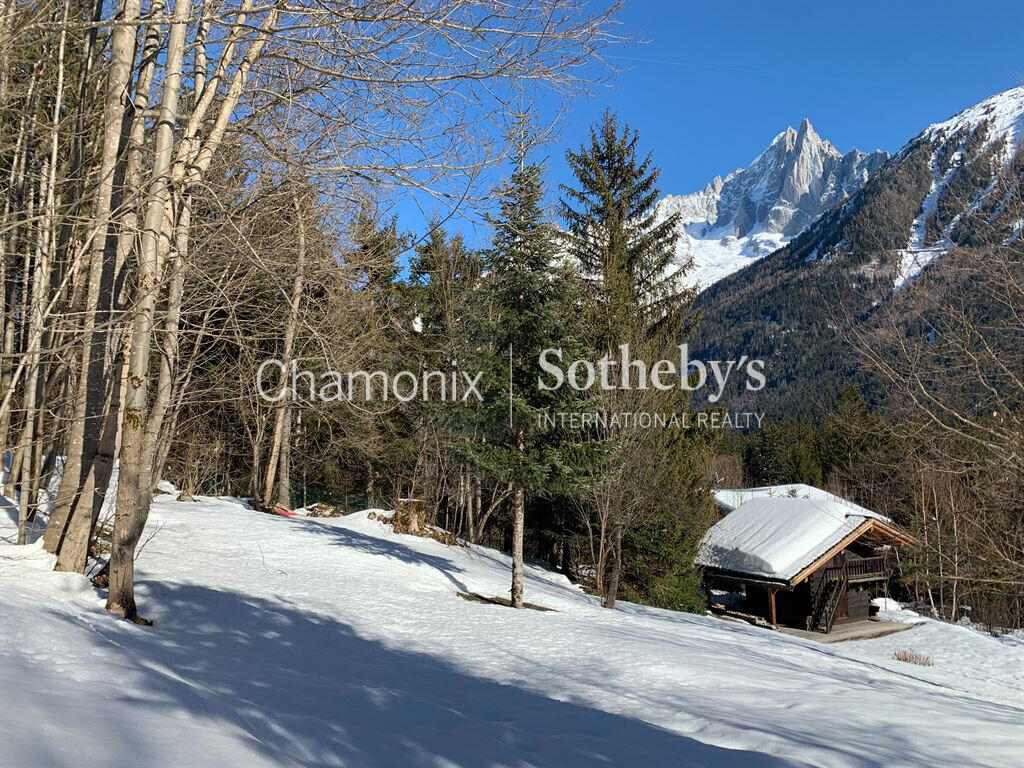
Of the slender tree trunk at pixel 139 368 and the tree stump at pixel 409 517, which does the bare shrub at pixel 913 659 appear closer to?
the tree stump at pixel 409 517

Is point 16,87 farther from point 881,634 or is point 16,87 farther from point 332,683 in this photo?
point 881,634

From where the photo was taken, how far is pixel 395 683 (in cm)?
585

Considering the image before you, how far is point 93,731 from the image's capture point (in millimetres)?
2066

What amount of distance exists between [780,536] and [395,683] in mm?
19856

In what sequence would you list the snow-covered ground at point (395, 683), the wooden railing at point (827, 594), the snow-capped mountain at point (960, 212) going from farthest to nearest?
the wooden railing at point (827, 594), the snow-capped mountain at point (960, 212), the snow-covered ground at point (395, 683)

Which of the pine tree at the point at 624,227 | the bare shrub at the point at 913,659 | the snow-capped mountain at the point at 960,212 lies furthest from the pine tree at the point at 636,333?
the snow-capped mountain at the point at 960,212

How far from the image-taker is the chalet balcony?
23.2 m

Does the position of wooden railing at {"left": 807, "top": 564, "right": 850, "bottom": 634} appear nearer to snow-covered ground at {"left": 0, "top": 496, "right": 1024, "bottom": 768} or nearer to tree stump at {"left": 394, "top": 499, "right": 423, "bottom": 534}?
snow-covered ground at {"left": 0, "top": 496, "right": 1024, "bottom": 768}

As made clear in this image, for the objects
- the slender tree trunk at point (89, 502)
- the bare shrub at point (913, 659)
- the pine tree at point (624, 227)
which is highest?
the pine tree at point (624, 227)

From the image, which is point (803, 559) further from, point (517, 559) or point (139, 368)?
point (139, 368)

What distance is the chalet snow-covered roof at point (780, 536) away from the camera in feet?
71.1

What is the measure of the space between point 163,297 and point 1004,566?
9.48 metres

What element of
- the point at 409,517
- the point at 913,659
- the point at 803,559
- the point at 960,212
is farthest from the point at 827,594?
the point at 960,212

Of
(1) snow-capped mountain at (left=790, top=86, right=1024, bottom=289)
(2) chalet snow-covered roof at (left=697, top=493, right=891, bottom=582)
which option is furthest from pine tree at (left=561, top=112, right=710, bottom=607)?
(1) snow-capped mountain at (left=790, top=86, right=1024, bottom=289)
